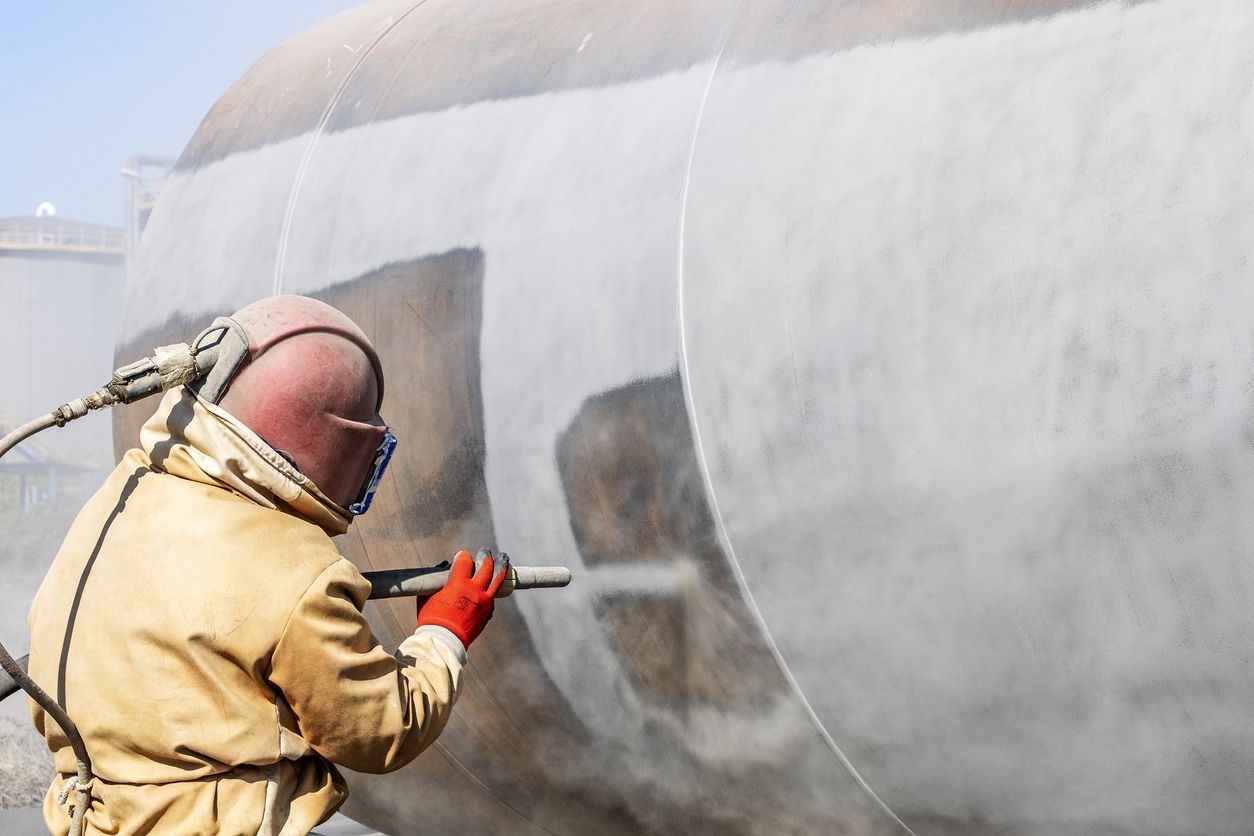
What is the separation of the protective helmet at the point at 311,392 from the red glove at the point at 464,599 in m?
0.18

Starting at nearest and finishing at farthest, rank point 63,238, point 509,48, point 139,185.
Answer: point 509,48 < point 139,185 < point 63,238

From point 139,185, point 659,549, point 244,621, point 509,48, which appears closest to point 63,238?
point 139,185

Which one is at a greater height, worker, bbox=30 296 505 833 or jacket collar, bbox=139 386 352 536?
jacket collar, bbox=139 386 352 536

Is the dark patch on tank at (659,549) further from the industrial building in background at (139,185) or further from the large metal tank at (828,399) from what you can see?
the industrial building in background at (139,185)

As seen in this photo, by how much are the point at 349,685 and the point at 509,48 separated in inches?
47.3

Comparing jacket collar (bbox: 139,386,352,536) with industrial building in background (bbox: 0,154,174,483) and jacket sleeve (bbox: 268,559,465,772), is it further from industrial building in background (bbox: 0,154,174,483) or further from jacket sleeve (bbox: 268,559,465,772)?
industrial building in background (bbox: 0,154,174,483)

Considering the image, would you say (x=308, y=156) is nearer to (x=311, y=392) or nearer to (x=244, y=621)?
(x=311, y=392)

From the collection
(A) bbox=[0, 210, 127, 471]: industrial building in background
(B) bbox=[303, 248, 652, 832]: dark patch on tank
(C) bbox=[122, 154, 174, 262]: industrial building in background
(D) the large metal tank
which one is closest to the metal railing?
(A) bbox=[0, 210, 127, 471]: industrial building in background

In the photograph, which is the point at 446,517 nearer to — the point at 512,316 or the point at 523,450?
the point at 523,450

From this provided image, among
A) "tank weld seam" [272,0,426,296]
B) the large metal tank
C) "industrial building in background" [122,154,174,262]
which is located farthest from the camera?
"industrial building in background" [122,154,174,262]

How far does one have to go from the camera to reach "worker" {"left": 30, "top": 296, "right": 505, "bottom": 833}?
147 centimetres

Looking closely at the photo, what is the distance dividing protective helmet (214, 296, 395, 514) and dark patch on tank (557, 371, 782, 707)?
12.8 inches

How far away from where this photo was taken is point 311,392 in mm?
1588

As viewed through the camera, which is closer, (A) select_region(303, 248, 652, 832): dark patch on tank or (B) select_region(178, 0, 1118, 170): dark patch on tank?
(B) select_region(178, 0, 1118, 170): dark patch on tank
